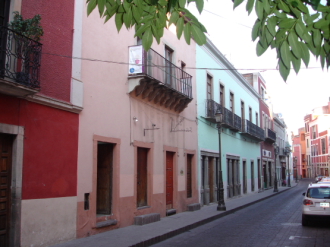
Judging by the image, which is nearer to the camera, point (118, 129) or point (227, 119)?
point (118, 129)

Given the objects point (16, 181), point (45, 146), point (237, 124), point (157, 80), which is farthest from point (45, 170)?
point (237, 124)

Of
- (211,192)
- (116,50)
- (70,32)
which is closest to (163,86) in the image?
(116,50)

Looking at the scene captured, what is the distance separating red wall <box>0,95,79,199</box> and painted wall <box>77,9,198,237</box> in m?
0.45

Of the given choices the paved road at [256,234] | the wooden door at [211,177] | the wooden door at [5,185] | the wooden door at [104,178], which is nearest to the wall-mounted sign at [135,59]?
the wooden door at [104,178]

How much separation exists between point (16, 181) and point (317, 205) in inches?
372

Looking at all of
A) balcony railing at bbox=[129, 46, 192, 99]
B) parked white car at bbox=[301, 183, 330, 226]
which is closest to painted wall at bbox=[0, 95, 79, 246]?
balcony railing at bbox=[129, 46, 192, 99]

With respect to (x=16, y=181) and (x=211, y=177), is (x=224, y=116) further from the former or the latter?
(x=16, y=181)

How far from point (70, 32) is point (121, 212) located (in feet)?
18.9

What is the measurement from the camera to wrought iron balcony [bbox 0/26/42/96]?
7.45m

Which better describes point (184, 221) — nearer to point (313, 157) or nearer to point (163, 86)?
point (163, 86)

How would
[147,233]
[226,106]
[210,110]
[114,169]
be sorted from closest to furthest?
[147,233] → [114,169] → [210,110] → [226,106]

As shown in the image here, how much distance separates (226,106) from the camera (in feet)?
79.8

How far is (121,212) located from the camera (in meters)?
11.7

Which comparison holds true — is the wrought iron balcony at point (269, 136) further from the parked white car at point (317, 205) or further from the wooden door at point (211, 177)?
the parked white car at point (317, 205)
